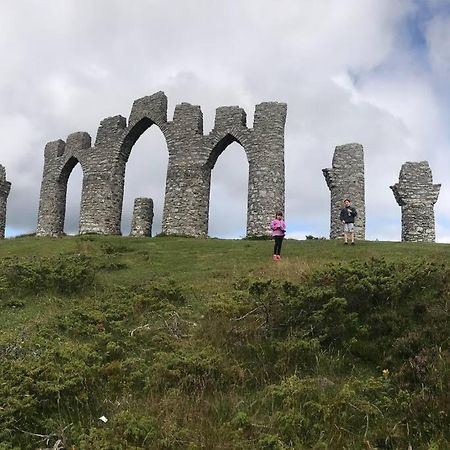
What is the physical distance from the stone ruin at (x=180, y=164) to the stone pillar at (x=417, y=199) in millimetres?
7353

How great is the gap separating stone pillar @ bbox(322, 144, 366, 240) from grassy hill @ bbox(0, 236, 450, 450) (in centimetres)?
1851

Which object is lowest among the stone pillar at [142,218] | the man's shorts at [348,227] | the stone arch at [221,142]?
the man's shorts at [348,227]

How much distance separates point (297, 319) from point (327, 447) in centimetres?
382

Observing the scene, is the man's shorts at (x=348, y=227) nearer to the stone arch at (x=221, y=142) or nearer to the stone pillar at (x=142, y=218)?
the stone arch at (x=221, y=142)

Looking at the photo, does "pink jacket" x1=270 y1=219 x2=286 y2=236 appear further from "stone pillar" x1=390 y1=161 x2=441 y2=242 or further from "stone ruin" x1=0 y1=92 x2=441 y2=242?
"stone pillar" x1=390 y1=161 x2=441 y2=242

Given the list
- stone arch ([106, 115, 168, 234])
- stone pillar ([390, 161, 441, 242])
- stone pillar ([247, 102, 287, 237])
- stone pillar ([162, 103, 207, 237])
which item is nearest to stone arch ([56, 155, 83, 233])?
stone arch ([106, 115, 168, 234])

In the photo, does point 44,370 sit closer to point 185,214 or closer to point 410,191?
point 185,214

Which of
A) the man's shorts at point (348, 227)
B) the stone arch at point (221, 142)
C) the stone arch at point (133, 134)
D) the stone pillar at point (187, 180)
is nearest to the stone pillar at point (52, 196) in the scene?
the stone arch at point (133, 134)

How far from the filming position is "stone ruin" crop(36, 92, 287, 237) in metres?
31.9

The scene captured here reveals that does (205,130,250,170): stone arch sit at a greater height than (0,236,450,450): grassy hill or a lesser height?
greater

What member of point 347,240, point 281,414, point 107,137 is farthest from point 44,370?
point 107,137

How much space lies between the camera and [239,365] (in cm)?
848

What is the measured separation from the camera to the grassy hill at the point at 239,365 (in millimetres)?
6602

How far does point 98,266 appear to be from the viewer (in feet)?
62.4
